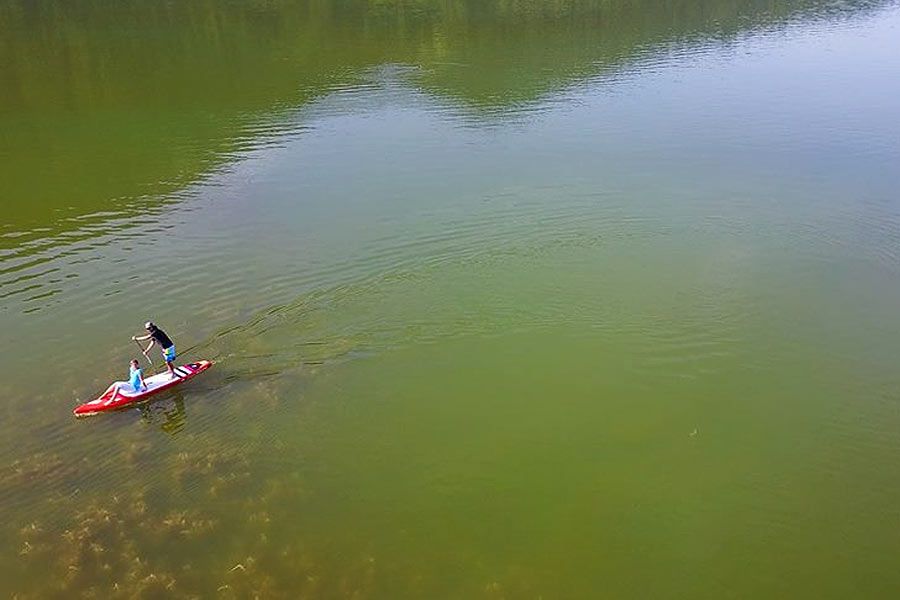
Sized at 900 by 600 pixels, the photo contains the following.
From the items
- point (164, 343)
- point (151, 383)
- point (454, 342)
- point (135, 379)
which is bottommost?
point (454, 342)

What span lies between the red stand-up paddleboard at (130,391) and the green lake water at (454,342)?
23cm

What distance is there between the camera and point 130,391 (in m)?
14.4

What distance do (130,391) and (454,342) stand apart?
6932 millimetres

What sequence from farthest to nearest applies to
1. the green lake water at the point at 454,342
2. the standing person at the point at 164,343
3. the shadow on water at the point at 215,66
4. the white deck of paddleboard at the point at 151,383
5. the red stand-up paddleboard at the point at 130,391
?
the shadow on water at the point at 215,66 < the standing person at the point at 164,343 < the white deck of paddleboard at the point at 151,383 < the red stand-up paddleboard at the point at 130,391 < the green lake water at the point at 454,342

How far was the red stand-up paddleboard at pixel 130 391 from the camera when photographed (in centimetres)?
1414

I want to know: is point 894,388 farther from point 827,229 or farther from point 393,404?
point 393,404

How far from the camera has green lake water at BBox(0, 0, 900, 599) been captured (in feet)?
38.6

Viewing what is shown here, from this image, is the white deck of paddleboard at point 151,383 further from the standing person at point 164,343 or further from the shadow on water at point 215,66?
the shadow on water at point 215,66

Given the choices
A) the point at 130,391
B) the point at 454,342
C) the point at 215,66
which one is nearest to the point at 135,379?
the point at 130,391

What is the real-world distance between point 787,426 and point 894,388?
2855 mm

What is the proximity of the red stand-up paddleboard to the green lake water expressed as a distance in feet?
0.75

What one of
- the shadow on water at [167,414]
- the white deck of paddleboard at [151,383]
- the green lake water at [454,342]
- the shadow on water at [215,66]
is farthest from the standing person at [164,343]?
the shadow on water at [215,66]

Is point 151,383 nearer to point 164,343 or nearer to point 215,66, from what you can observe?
point 164,343

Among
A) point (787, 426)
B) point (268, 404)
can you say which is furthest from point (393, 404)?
point (787, 426)
